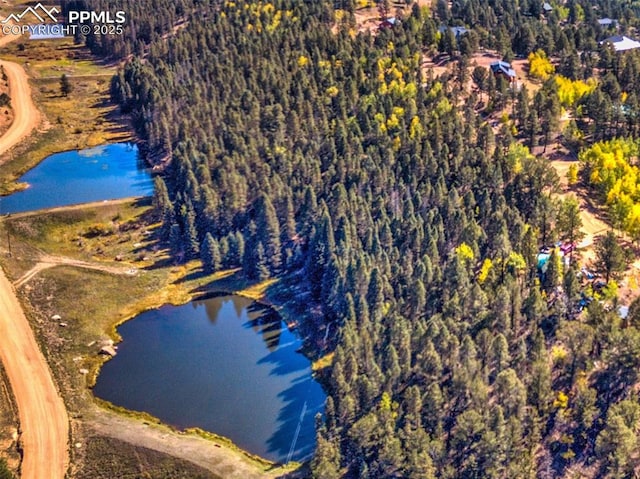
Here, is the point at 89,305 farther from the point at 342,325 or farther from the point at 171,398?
the point at 342,325

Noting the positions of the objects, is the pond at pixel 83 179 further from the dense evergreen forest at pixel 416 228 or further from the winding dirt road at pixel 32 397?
the winding dirt road at pixel 32 397

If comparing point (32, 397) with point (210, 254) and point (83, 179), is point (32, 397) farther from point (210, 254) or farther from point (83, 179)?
point (83, 179)

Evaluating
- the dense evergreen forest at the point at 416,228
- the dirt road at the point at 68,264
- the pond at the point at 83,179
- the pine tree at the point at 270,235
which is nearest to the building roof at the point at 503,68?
the dense evergreen forest at the point at 416,228

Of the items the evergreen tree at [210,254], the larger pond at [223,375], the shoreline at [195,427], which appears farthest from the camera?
the evergreen tree at [210,254]

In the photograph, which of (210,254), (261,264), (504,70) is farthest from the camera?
(504,70)

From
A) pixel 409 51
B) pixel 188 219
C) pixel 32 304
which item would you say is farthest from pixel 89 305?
pixel 409 51

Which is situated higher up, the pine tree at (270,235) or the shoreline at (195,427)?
the pine tree at (270,235)

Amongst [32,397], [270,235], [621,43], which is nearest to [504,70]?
[621,43]
